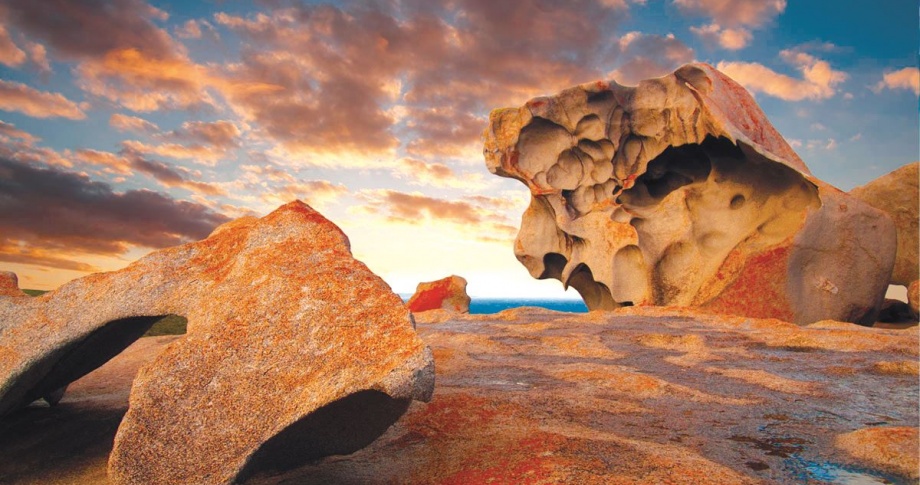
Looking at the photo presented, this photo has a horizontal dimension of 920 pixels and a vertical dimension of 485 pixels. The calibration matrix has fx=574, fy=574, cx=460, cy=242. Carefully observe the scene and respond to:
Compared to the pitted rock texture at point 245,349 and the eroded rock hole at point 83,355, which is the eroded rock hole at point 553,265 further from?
the pitted rock texture at point 245,349

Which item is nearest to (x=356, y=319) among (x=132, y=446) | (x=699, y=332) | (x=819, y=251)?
(x=132, y=446)

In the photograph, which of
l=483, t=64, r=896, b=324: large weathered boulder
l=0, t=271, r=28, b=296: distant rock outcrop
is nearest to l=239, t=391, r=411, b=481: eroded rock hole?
l=0, t=271, r=28, b=296: distant rock outcrop

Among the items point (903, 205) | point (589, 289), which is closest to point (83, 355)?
point (589, 289)

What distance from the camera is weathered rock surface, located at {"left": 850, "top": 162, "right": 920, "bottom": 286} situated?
12.1 meters

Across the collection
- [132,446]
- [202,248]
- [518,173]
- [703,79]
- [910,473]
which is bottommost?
[910,473]

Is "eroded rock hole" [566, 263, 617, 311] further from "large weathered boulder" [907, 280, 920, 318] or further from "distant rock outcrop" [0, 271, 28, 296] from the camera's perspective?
"distant rock outcrop" [0, 271, 28, 296]

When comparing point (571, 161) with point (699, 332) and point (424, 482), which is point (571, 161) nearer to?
point (699, 332)

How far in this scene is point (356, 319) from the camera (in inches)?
98.1

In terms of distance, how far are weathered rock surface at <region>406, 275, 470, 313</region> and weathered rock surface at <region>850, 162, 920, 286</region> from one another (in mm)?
9664

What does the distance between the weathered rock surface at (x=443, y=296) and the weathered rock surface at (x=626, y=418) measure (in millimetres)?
9274

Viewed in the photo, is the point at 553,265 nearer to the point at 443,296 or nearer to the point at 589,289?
the point at 589,289

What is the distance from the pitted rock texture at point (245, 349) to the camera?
227 centimetres

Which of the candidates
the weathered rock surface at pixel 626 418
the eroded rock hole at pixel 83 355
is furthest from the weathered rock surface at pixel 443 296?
the eroded rock hole at pixel 83 355

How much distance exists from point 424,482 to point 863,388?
3785 millimetres
